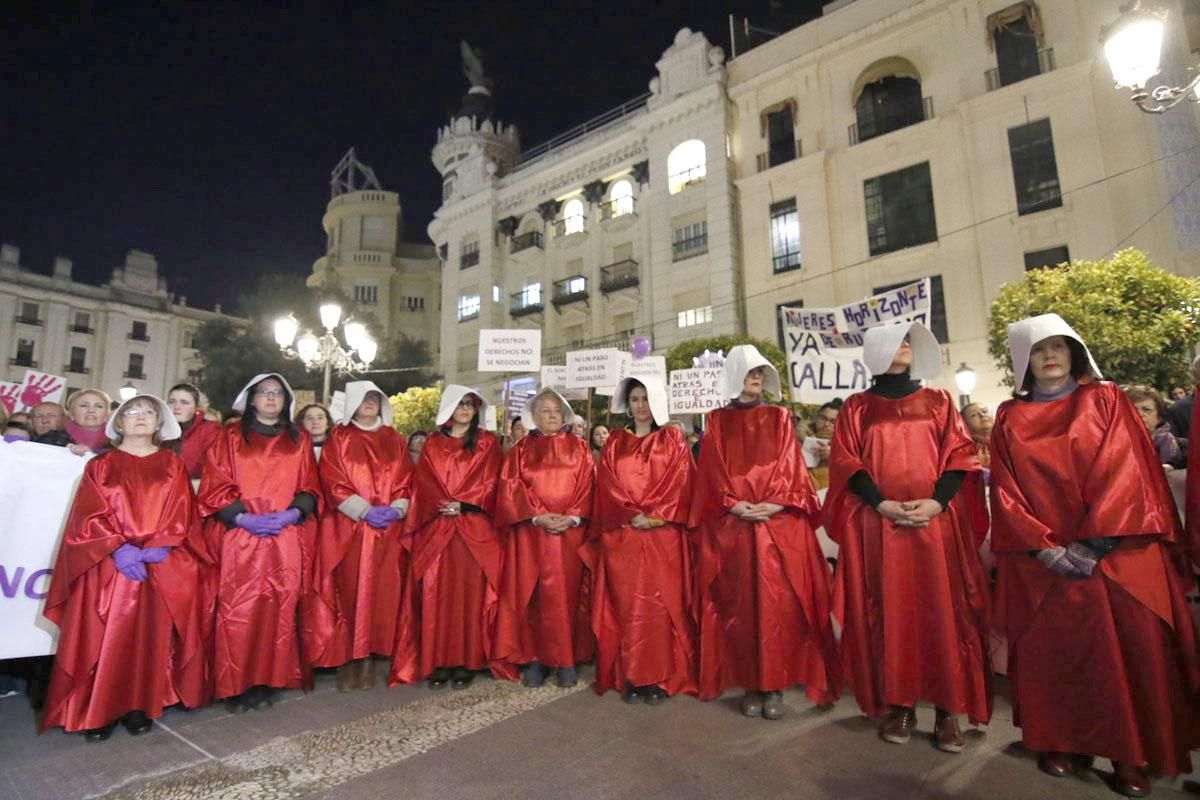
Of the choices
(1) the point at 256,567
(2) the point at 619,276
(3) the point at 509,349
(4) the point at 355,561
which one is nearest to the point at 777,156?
(2) the point at 619,276

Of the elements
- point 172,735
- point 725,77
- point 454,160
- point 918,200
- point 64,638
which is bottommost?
point 172,735

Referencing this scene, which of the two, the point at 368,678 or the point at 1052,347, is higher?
the point at 1052,347

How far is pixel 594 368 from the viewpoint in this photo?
800cm

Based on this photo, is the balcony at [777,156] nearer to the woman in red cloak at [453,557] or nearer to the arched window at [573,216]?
the arched window at [573,216]

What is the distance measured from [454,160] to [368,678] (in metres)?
38.9

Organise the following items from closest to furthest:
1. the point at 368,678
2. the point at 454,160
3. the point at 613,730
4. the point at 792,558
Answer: the point at 613,730
the point at 792,558
the point at 368,678
the point at 454,160

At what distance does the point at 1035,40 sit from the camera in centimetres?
1894

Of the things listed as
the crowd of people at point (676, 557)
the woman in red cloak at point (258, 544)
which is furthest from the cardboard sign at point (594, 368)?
the woman in red cloak at point (258, 544)

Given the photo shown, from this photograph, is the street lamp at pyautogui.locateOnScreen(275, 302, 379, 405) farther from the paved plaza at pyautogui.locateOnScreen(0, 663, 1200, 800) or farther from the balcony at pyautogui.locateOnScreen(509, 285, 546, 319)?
the balcony at pyautogui.locateOnScreen(509, 285, 546, 319)

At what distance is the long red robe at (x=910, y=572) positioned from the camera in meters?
3.55

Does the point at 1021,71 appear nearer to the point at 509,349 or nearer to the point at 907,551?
the point at 509,349

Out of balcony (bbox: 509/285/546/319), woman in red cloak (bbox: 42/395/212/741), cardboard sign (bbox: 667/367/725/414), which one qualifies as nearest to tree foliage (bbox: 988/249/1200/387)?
cardboard sign (bbox: 667/367/725/414)

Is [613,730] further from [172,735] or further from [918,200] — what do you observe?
[918,200]

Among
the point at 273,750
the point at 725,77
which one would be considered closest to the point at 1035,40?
the point at 725,77
